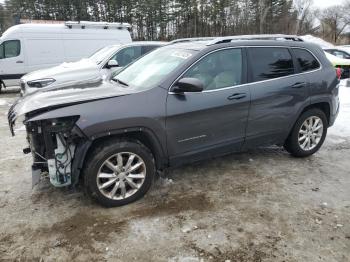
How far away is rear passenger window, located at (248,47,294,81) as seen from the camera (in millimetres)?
4172

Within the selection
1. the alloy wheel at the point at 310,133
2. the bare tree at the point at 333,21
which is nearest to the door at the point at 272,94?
the alloy wheel at the point at 310,133

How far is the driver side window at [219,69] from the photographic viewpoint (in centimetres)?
381

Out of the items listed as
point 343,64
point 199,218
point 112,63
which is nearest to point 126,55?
point 112,63

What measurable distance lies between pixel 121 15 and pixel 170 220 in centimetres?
3652

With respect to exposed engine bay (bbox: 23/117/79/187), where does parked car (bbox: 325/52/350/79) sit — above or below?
below

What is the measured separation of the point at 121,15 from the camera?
36.5m

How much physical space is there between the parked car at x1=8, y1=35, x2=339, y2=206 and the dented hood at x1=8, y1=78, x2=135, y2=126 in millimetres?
11

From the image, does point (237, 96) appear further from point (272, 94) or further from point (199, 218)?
point (199, 218)

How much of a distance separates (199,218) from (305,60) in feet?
9.31

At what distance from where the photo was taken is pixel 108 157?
333 cm

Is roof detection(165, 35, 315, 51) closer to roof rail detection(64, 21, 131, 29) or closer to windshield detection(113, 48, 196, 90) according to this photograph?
windshield detection(113, 48, 196, 90)

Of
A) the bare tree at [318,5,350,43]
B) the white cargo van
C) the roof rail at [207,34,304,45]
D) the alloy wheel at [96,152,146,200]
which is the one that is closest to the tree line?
the bare tree at [318,5,350,43]

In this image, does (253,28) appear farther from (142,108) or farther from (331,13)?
(142,108)

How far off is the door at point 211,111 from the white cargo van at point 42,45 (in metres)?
10.1
